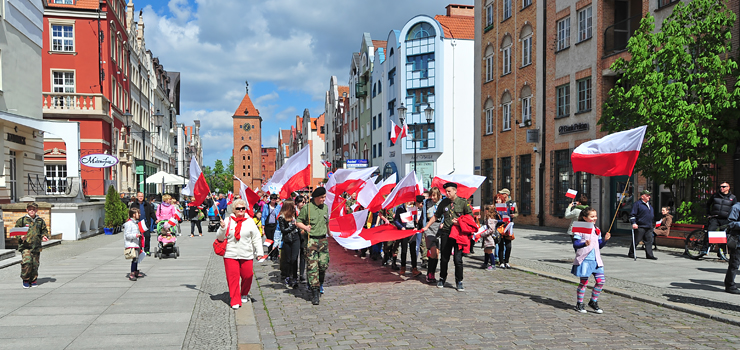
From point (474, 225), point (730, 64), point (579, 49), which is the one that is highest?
point (579, 49)

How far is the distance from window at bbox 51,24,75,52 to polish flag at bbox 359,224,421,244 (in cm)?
2892

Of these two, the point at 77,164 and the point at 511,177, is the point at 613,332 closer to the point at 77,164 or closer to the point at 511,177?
the point at 77,164

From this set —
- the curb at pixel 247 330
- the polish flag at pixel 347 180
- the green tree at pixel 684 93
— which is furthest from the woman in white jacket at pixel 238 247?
the green tree at pixel 684 93

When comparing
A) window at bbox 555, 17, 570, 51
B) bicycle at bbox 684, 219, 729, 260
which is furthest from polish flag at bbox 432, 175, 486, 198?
window at bbox 555, 17, 570, 51

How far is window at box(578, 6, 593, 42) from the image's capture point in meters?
23.0

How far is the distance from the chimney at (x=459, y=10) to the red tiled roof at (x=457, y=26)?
1969 millimetres

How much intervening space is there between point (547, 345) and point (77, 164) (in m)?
20.8

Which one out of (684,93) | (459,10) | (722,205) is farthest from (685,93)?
(459,10)

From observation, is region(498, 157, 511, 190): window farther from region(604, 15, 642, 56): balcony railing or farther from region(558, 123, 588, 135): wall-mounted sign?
region(604, 15, 642, 56): balcony railing

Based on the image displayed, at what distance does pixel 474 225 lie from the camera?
950cm

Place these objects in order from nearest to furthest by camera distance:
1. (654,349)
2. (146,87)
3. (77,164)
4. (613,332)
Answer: (654,349) → (613,332) → (77,164) → (146,87)

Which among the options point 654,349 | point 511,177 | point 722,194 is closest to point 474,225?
point 654,349

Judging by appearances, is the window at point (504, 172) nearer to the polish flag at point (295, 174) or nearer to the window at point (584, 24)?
Answer: the window at point (584, 24)

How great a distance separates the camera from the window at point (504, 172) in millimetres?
29472
